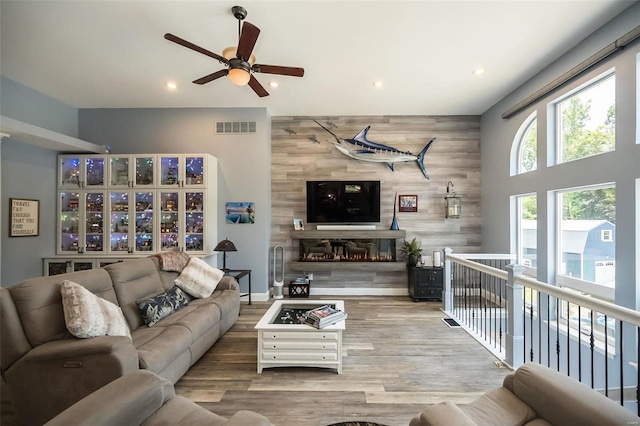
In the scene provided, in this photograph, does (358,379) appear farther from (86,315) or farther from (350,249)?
(350,249)

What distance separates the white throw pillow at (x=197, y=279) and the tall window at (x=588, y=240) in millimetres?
4381

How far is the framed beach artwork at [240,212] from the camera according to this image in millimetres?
4641

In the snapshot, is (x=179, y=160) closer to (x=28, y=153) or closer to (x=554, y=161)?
(x=28, y=153)

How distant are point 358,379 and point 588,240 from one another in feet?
10.1

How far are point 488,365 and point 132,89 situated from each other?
5718mm

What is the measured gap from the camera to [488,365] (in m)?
2.54

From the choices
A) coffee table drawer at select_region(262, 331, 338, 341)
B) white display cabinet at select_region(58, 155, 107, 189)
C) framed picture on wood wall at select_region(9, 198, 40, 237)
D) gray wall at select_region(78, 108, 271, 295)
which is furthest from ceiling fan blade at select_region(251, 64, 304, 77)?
framed picture on wood wall at select_region(9, 198, 40, 237)

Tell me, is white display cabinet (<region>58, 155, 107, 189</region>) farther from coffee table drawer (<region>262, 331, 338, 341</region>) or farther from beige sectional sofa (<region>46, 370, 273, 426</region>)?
beige sectional sofa (<region>46, 370, 273, 426</region>)

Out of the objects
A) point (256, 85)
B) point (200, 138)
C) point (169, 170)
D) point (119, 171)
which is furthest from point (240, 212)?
point (256, 85)

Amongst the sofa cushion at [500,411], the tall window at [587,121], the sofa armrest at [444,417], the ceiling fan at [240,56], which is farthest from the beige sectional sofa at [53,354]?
the tall window at [587,121]

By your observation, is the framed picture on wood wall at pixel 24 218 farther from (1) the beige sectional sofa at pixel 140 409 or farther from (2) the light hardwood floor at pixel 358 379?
(1) the beige sectional sofa at pixel 140 409

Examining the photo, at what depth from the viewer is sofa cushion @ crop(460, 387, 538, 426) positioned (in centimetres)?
127

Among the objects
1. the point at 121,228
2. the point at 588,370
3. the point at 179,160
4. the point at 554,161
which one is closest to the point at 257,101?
the point at 179,160

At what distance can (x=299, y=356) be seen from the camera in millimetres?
2398
